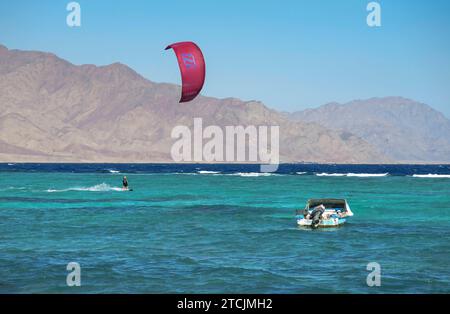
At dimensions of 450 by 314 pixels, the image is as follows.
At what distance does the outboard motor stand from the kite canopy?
937 centimetres

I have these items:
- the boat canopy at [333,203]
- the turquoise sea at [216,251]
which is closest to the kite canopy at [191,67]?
the turquoise sea at [216,251]

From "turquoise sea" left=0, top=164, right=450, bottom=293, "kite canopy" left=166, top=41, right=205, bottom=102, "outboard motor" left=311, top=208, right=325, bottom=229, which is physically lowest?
"turquoise sea" left=0, top=164, right=450, bottom=293

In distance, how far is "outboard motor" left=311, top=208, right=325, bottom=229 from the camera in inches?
1561

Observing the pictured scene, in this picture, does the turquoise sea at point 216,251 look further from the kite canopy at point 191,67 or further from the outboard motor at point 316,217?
the kite canopy at point 191,67

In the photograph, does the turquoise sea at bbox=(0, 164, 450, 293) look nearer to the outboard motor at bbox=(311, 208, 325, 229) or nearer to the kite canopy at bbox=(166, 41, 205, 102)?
the outboard motor at bbox=(311, 208, 325, 229)

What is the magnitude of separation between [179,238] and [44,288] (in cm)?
1334

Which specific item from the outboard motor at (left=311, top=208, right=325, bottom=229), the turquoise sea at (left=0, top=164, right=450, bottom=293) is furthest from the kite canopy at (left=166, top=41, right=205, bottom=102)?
the outboard motor at (left=311, top=208, right=325, bottom=229)

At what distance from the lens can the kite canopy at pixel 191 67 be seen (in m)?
39.6

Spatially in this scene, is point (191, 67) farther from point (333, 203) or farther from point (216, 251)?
point (333, 203)

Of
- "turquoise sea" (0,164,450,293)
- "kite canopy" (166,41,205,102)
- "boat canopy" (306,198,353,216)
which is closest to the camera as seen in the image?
"turquoise sea" (0,164,450,293)

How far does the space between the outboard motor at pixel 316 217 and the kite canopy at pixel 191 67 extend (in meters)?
9.37
